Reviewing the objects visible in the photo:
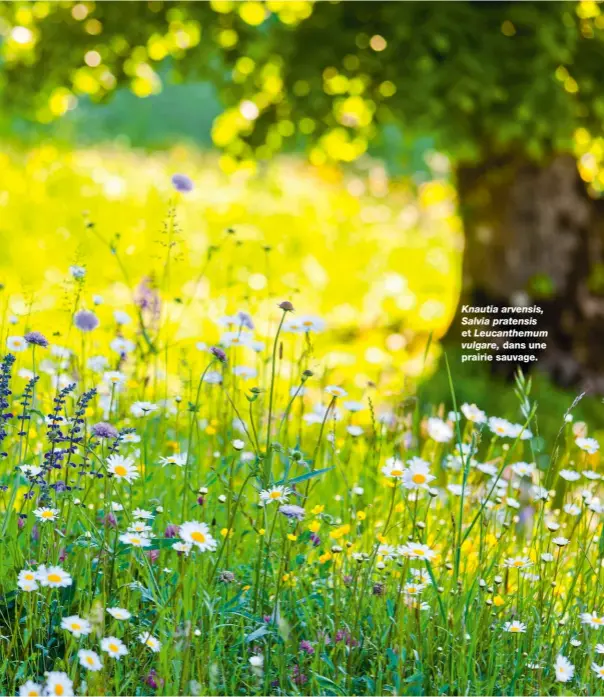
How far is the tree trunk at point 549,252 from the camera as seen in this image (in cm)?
639

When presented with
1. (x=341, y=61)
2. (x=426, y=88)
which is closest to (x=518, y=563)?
(x=426, y=88)

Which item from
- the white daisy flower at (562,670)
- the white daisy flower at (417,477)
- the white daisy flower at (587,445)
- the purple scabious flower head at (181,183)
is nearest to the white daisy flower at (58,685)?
the white daisy flower at (417,477)

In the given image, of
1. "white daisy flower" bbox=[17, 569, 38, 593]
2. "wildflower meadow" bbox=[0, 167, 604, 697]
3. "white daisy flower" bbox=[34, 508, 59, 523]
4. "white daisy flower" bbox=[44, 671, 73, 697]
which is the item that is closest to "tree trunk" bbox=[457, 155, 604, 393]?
"wildflower meadow" bbox=[0, 167, 604, 697]

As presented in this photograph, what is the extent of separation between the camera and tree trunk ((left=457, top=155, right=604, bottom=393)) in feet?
21.0

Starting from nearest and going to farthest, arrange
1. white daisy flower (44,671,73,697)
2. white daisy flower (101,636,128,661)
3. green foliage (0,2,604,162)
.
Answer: white daisy flower (44,671,73,697) < white daisy flower (101,636,128,661) < green foliage (0,2,604,162)

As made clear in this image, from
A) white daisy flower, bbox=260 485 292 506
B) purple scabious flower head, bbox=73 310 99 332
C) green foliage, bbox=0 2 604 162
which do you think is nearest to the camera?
white daisy flower, bbox=260 485 292 506

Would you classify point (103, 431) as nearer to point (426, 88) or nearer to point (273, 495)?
point (273, 495)

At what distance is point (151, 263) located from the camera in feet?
27.5

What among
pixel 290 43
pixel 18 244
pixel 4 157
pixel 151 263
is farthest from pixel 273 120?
pixel 4 157

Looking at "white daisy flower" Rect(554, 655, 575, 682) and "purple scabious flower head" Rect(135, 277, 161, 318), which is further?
"purple scabious flower head" Rect(135, 277, 161, 318)

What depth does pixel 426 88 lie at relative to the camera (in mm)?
4918

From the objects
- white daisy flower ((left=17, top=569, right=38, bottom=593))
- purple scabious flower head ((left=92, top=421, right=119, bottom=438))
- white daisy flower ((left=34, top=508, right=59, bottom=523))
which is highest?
purple scabious flower head ((left=92, top=421, right=119, bottom=438))

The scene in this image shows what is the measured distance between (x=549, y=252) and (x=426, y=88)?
196 centimetres

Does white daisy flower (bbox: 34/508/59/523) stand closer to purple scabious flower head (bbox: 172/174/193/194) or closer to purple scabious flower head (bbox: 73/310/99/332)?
purple scabious flower head (bbox: 73/310/99/332)
